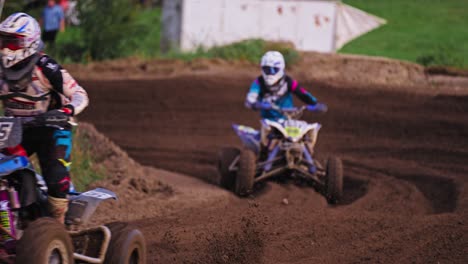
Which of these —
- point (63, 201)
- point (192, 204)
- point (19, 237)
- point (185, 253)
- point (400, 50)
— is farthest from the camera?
point (400, 50)

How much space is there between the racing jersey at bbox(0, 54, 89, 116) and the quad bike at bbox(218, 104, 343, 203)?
18.3 feet

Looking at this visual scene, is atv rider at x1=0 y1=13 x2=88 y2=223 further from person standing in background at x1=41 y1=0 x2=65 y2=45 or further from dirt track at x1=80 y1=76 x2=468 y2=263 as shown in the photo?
person standing in background at x1=41 y1=0 x2=65 y2=45

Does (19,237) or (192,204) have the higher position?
(19,237)

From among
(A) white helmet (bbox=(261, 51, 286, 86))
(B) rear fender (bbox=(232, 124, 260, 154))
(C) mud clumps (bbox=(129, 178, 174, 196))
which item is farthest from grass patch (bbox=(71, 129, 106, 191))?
(A) white helmet (bbox=(261, 51, 286, 86))

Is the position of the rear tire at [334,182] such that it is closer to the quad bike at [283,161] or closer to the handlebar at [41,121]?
the quad bike at [283,161]

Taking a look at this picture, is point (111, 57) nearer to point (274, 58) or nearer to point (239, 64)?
point (239, 64)

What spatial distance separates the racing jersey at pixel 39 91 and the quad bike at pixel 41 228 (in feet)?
1.52

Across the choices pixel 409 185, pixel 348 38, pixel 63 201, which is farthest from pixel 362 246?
pixel 348 38

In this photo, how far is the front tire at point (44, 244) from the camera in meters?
5.50

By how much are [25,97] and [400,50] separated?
65.1 ft

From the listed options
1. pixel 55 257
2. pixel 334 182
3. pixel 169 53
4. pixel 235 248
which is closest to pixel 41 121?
pixel 55 257

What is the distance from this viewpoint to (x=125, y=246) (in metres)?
6.44

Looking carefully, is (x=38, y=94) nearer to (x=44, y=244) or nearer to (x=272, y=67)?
(x=44, y=244)

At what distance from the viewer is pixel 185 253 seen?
771 centimetres
